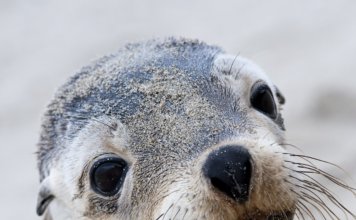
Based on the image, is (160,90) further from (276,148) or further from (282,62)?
(282,62)

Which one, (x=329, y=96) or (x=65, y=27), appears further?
(x=65, y=27)

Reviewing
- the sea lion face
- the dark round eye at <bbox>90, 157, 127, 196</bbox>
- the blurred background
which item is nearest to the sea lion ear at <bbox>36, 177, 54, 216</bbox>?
the sea lion face

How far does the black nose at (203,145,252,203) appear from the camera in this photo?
408 cm

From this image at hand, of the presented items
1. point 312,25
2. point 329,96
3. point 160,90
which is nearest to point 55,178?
point 160,90

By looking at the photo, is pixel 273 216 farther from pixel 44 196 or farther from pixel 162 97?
pixel 44 196

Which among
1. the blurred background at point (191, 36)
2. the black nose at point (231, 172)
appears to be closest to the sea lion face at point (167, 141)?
the black nose at point (231, 172)

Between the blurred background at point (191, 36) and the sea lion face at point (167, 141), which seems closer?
the sea lion face at point (167, 141)

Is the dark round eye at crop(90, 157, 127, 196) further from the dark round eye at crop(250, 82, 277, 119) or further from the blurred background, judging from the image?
the blurred background

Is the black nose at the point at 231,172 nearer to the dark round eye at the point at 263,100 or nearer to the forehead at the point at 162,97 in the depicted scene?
the forehead at the point at 162,97

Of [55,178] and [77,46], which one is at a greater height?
[77,46]

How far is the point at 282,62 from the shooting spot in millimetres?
11586

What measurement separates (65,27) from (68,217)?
30.5 feet

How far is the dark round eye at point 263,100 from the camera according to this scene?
4984 millimetres

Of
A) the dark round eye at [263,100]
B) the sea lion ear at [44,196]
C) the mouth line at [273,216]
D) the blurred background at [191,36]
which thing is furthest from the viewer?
the blurred background at [191,36]
